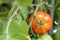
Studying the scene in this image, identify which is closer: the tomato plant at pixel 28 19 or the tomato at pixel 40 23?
the tomato plant at pixel 28 19

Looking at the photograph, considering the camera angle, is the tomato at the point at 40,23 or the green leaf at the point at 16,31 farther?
the tomato at the point at 40,23

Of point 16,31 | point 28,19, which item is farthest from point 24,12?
point 16,31

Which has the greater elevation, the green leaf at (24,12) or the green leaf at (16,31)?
the green leaf at (24,12)

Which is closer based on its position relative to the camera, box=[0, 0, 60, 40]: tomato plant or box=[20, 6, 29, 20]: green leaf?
box=[0, 0, 60, 40]: tomato plant

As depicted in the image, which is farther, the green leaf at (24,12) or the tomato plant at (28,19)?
the green leaf at (24,12)

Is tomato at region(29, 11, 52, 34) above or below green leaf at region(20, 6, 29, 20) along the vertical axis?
below

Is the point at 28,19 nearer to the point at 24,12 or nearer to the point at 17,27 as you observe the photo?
the point at 24,12

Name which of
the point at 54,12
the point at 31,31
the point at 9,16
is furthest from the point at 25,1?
the point at 54,12

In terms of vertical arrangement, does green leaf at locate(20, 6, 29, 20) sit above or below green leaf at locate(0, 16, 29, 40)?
above

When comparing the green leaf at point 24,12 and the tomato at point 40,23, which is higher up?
the green leaf at point 24,12

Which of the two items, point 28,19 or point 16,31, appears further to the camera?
point 28,19

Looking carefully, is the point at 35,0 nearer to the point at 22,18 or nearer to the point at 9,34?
the point at 22,18

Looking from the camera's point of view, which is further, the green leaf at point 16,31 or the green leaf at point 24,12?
the green leaf at point 24,12
